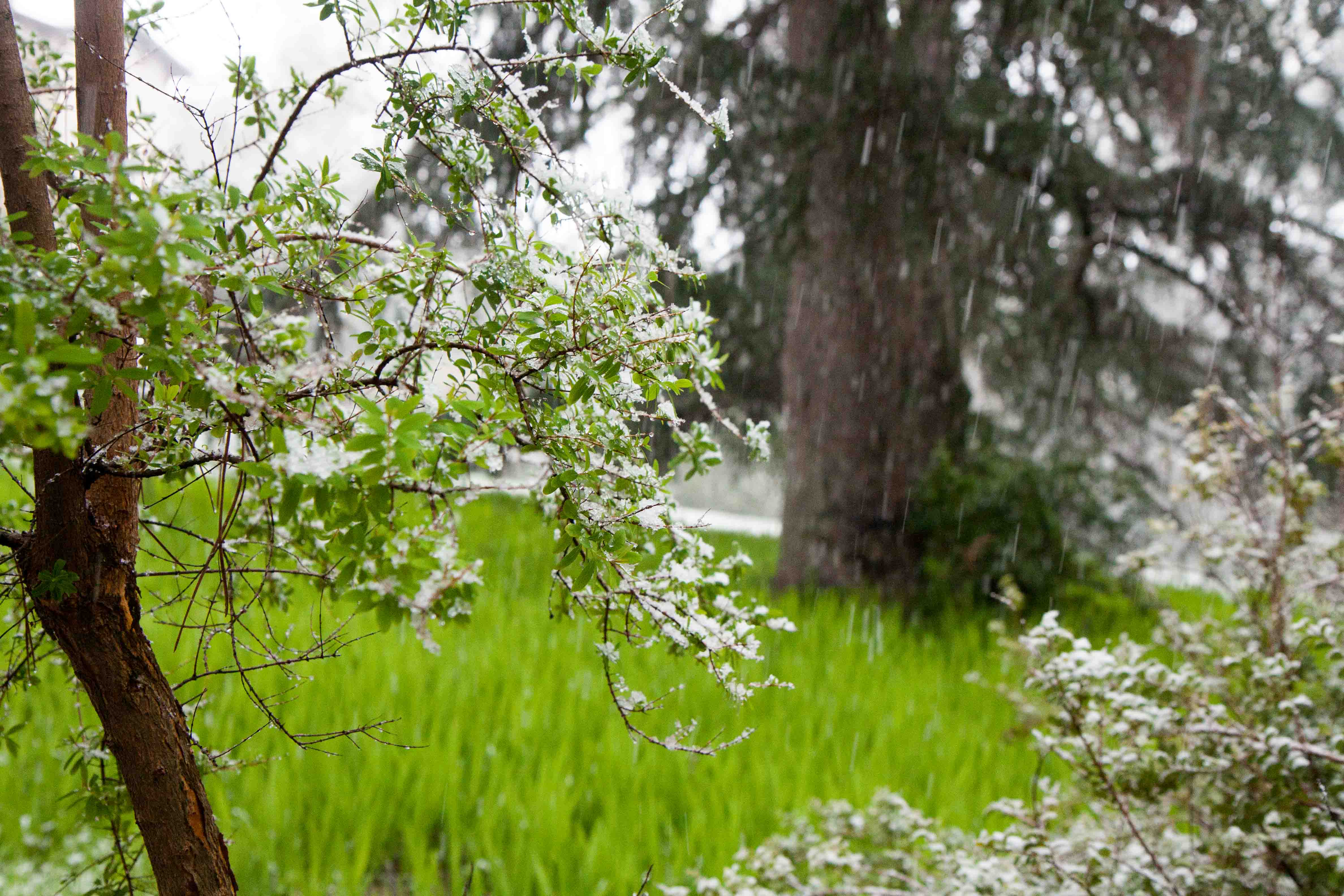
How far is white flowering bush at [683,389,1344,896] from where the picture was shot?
2100 mm

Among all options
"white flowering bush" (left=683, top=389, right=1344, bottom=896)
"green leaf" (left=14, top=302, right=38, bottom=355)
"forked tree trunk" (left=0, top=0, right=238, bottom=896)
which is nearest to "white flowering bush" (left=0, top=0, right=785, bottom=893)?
"forked tree trunk" (left=0, top=0, right=238, bottom=896)

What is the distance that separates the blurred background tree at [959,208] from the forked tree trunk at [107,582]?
162 inches

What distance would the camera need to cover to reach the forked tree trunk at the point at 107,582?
1235 millimetres

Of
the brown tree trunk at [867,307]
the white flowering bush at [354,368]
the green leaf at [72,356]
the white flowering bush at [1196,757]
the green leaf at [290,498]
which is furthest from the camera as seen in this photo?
the brown tree trunk at [867,307]

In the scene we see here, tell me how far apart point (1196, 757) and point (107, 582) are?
7.68ft

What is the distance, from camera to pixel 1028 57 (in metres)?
6.43

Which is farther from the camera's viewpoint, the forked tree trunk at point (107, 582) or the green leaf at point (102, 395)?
the forked tree trunk at point (107, 582)

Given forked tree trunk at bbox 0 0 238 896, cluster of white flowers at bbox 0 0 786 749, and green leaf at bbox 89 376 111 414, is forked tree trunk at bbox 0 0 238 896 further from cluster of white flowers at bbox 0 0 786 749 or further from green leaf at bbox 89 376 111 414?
green leaf at bbox 89 376 111 414

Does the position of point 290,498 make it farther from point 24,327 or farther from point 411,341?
point 411,341

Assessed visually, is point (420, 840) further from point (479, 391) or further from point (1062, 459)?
point (1062, 459)

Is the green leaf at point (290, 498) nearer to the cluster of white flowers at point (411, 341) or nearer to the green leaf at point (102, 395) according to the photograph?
the cluster of white flowers at point (411, 341)

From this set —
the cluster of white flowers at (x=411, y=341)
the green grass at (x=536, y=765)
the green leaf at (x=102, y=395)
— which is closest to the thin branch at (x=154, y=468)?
the cluster of white flowers at (x=411, y=341)

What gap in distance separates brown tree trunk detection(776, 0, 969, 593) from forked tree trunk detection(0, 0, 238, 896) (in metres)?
4.70

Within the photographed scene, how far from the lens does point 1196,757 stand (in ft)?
7.16
